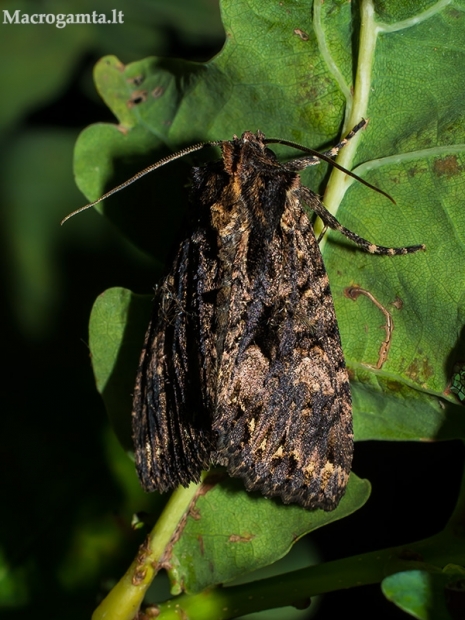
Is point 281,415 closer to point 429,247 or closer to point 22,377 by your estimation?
point 429,247

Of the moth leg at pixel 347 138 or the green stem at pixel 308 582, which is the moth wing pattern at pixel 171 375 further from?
the moth leg at pixel 347 138

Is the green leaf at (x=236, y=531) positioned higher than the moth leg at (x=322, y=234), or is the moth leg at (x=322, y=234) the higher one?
the moth leg at (x=322, y=234)

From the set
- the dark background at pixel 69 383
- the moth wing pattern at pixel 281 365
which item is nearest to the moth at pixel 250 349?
the moth wing pattern at pixel 281 365

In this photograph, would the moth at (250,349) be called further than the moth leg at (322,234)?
No

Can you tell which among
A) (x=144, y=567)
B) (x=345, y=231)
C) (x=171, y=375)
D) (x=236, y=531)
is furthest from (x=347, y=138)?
(x=144, y=567)

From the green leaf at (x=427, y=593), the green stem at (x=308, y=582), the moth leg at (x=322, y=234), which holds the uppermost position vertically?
the moth leg at (x=322, y=234)

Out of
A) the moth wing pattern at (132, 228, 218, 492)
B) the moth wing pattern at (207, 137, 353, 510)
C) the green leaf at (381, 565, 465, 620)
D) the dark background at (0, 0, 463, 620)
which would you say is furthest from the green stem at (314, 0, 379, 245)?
the dark background at (0, 0, 463, 620)

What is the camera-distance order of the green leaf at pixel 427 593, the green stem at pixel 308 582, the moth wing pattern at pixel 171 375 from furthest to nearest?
the moth wing pattern at pixel 171 375 < the green stem at pixel 308 582 < the green leaf at pixel 427 593
